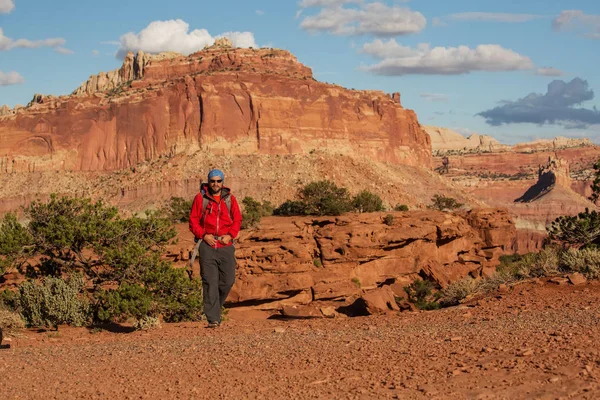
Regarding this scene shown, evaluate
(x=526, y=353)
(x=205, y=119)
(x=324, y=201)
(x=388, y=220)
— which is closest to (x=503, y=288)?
(x=526, y=353)

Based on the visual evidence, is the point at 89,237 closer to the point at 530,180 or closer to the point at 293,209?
the point at 293,209

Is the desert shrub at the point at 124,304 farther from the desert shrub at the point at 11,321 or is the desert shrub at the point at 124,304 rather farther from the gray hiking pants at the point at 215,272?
the gray hiking pants at the point at 215,272

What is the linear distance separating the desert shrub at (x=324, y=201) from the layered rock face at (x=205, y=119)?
87.5 feet

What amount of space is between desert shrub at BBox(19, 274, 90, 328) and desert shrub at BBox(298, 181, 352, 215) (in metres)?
31.1

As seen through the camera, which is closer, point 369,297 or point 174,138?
point 369,297

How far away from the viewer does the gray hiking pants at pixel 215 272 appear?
420 inches

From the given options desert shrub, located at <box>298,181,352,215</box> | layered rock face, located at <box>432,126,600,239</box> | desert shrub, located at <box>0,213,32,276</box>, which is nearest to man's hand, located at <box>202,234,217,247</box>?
desert shrub, located at <box>0,213,32,276</box>

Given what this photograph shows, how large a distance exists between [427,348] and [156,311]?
8.45 metres

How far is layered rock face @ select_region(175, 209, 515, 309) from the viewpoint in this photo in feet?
99.3

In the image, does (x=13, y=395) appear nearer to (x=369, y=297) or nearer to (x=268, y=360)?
(x=268, y=360)

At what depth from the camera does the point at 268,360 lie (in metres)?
8.08

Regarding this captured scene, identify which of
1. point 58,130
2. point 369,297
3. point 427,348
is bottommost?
point 369,297

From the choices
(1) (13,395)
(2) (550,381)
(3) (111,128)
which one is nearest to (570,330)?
(2) (550,381)

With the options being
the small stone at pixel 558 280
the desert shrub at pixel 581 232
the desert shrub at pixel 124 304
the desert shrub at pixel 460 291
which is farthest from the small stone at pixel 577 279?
the desert shrub at pixel 124 304
